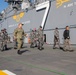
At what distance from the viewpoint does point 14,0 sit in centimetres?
3806

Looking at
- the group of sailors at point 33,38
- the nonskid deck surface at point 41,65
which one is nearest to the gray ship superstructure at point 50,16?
the group of sailors at point 33,38

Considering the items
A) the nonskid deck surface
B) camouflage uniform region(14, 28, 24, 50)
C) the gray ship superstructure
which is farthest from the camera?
the gray ship superstructure

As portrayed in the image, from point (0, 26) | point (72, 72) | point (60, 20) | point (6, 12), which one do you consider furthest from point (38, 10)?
point (72, 72)

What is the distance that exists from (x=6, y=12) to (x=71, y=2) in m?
19.0

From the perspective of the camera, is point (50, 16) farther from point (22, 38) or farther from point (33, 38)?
point (22, 38)

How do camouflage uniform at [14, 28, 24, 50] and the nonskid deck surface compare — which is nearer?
the nonskid deck surface

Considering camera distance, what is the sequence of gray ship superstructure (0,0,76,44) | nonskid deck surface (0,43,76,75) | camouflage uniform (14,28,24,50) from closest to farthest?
nonskid deck surface (0,43,76,75), camouflage uniform (14,28,24,50), gray ship superstructure (0,0,76,44)

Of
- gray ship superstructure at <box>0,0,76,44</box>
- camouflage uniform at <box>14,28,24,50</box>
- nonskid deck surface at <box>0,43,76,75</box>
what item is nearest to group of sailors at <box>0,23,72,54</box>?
camouflage uniform at <box>14,28,24,50</box>

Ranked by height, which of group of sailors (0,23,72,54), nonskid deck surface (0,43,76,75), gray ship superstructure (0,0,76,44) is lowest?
nonskid deck surface (0,43,76,75)

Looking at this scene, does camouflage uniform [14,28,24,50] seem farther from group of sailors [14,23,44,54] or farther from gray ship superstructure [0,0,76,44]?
gray ship superstructure [0,0,76,44]

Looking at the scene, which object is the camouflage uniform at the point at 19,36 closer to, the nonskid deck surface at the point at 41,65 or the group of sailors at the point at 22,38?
the group of sailors at the point at 22,38

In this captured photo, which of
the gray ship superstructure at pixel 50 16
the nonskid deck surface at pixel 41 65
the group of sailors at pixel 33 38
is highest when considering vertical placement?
the gray ship superstructure at pixel 50 16

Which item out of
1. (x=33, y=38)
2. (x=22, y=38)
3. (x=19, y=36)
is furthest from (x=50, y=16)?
(x=19, y=36)

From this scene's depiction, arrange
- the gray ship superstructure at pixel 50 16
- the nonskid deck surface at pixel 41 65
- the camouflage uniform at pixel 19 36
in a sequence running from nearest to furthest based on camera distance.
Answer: the nonskid deck surface at pixel 41 65
the camouflage uniform at pixel 19 36
the gray ship superstructure at pixel 50 16
